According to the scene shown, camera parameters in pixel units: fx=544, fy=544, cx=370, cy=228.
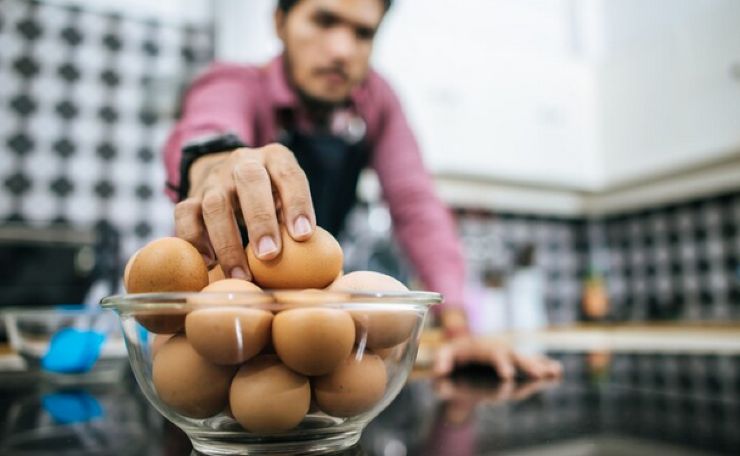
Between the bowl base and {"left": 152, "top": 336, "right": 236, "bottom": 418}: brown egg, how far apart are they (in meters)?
0.03

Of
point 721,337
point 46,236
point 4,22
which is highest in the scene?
point 4,22

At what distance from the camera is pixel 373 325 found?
35cm

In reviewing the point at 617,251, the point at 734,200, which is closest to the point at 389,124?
the point at 734,200

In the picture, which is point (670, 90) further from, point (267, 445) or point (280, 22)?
point (267, 445)

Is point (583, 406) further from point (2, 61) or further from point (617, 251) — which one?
point (617, 251)

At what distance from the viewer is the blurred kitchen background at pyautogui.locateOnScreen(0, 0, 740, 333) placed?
6.48ft

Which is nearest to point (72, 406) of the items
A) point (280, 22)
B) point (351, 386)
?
point (351, 386)

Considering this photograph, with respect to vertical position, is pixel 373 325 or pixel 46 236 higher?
pixel 46 236

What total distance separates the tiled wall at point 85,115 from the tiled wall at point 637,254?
1.49 metres

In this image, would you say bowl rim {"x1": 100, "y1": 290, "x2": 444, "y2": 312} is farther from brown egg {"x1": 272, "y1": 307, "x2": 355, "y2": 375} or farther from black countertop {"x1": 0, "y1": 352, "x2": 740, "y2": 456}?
black countertop {"x1": 0, "y1": 352, "x2": 740, "y2": 456}

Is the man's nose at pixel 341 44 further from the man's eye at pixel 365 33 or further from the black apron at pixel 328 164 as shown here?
the black apron at pixel 328 164

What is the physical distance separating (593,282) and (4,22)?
9.33 feet

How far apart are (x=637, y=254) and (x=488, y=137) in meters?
1.19

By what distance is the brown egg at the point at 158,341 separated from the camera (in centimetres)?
35
